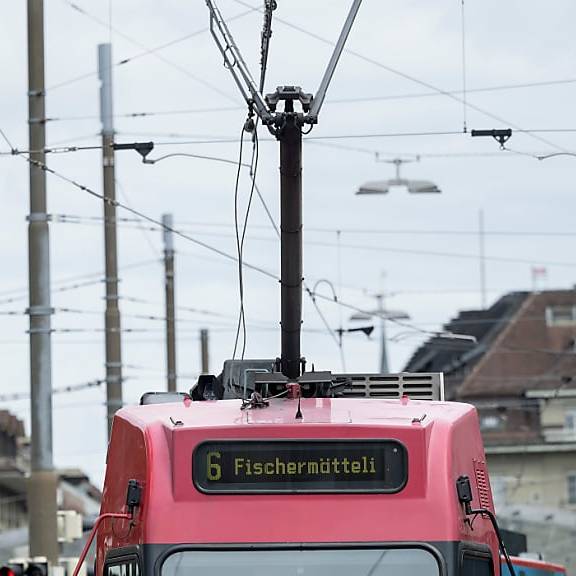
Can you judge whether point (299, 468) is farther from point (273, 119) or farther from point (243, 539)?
point (273, 119)

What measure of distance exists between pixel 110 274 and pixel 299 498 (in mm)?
21158

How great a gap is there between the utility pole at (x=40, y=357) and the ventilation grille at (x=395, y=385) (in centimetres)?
1012

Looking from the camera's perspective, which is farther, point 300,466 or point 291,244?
point 291,244

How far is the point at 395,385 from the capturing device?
14125 millimetres

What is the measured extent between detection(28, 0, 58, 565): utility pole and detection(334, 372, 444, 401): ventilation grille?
10116 millimetres

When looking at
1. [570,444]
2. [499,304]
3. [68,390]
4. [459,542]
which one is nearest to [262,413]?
[459,542]

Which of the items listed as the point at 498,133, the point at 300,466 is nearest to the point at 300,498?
the point at 300,466

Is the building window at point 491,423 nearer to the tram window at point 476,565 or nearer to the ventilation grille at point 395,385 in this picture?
the ventilation grille at point 395,385

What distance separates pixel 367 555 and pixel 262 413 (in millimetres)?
1088

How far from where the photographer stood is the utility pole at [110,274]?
31391 millimetres

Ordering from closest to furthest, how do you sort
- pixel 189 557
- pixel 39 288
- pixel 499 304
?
1. pixel 189 557
2. pixel 39 288
3. pixel 499 304

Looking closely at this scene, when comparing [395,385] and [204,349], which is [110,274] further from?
[395,385]

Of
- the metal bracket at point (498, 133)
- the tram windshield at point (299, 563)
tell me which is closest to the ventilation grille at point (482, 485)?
the tram windshield at point (299, 563)

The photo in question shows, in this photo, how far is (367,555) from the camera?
443 inches
